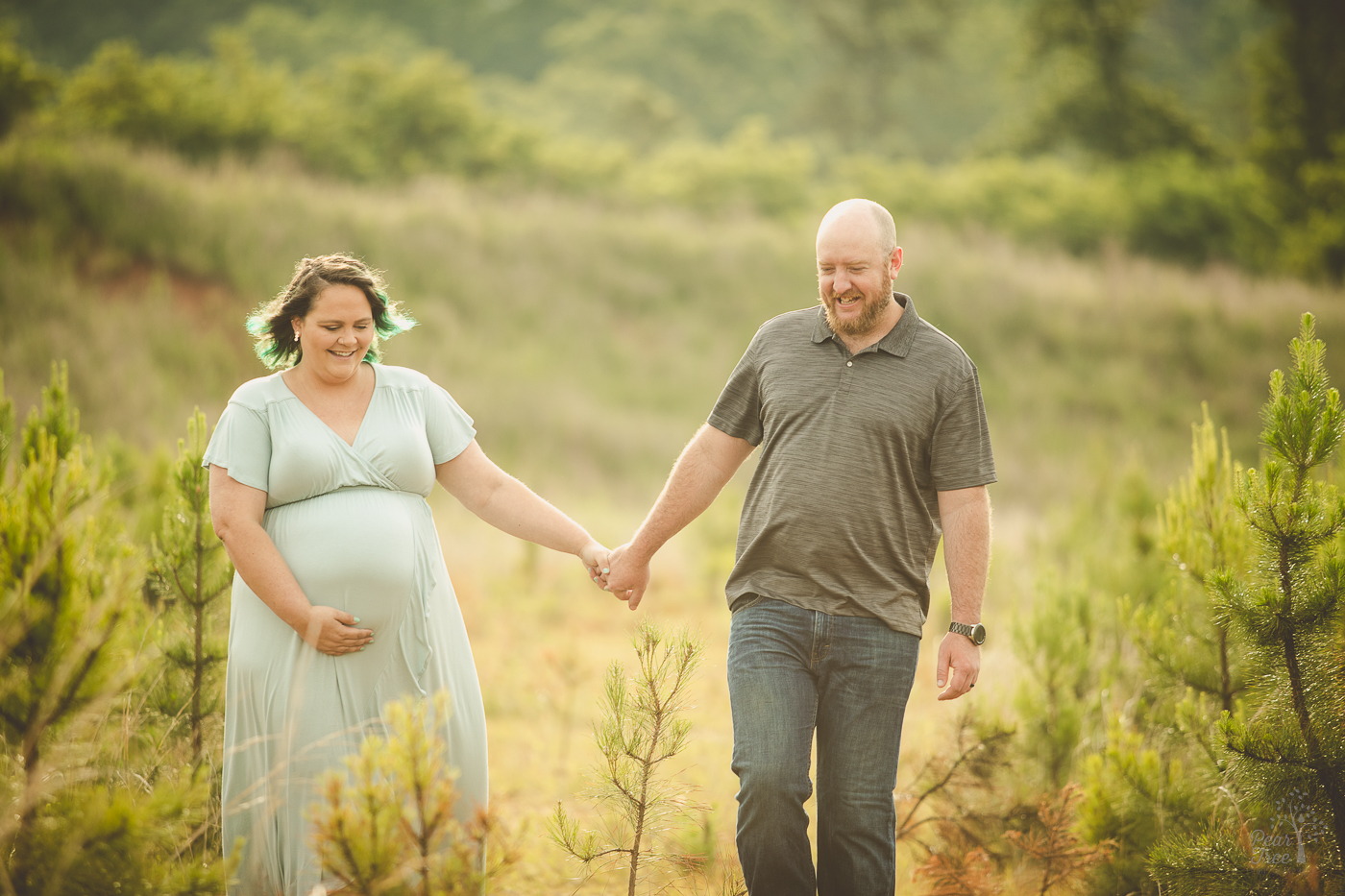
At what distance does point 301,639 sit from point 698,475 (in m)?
1.39

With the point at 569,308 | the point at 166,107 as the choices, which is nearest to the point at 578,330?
the point at 569,308

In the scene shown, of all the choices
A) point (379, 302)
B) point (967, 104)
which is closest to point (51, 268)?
point (379, 302)

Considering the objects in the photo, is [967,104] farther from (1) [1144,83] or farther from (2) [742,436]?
(2) [742,436]

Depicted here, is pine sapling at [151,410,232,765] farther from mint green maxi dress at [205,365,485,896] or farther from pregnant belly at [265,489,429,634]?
pregnant belly at [265,489,429,634]

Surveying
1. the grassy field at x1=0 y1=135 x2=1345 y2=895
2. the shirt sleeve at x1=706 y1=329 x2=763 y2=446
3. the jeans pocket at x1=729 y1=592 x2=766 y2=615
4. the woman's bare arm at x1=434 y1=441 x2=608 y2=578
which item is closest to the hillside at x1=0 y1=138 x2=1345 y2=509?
the grassy field at x1=0 y1=135 x2=1345 y2=895

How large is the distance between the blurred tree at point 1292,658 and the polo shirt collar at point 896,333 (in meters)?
1.06

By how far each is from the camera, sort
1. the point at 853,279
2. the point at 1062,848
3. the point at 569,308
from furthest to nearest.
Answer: the point at 569,308 → the point at 1062,848 → the point at 853,279

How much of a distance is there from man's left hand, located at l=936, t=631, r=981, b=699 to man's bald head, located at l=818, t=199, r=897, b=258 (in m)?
1.28

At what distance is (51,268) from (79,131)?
4449mm

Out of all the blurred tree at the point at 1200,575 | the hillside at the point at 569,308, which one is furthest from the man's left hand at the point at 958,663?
the hillside at the point at 569,308

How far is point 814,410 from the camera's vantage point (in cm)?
309

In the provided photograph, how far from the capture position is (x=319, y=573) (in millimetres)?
2801

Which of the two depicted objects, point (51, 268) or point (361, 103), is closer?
point (51, 268)

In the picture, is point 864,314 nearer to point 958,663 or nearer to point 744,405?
point 744,405
